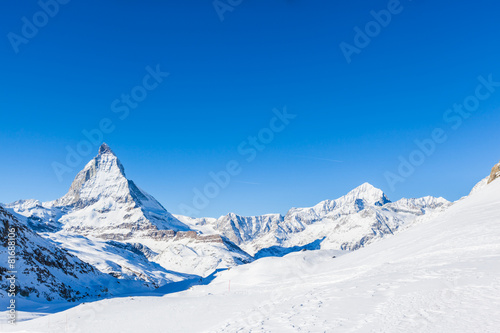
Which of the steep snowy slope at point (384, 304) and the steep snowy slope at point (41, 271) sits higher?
the steep snowy slope at point (41, 271)

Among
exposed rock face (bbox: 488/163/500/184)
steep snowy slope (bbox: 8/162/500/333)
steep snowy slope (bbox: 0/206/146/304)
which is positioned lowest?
steep snowy slope (bbox: 8/162/500/333)

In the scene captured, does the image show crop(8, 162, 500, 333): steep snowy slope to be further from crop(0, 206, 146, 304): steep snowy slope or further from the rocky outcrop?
the rocky outcrop

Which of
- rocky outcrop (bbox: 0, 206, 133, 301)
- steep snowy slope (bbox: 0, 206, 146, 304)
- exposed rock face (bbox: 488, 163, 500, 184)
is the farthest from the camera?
exposed rock face (bbox: 488, 163, 500, 184)

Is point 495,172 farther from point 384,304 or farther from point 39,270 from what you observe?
point 39,270

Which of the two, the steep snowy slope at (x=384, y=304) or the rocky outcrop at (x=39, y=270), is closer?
the steep snowy slope at (x=384, y=304)

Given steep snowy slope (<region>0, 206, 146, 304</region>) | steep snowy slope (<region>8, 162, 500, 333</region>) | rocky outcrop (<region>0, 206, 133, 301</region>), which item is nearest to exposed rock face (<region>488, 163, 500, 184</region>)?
steep snowy slope (<region>8, 162, 500, 333</region>)

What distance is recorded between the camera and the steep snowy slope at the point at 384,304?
12039 mm

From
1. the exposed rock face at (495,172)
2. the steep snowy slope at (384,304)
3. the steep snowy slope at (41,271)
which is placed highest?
the steep snowy slope at (41,271)

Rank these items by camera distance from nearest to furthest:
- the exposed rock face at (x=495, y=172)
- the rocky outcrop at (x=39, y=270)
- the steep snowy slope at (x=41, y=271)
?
the steep snowy slope at (x=41, y=271) → the rocky outcrop at (x=39, y=270) → the exposed rock face at (x=495, y=172)

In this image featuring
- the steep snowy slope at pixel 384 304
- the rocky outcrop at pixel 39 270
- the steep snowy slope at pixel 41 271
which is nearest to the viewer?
the steep snowy slope at pixel 384 304

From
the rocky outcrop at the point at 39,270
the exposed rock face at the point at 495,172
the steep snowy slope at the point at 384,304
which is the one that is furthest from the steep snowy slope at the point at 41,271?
the exposed rock face at the point at 495,172

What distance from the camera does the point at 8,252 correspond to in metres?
56.3

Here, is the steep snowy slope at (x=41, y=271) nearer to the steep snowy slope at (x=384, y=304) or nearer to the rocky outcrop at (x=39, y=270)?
the rocky outcrop at (x=39, y=270)

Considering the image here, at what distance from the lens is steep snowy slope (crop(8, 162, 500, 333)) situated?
1204cm
